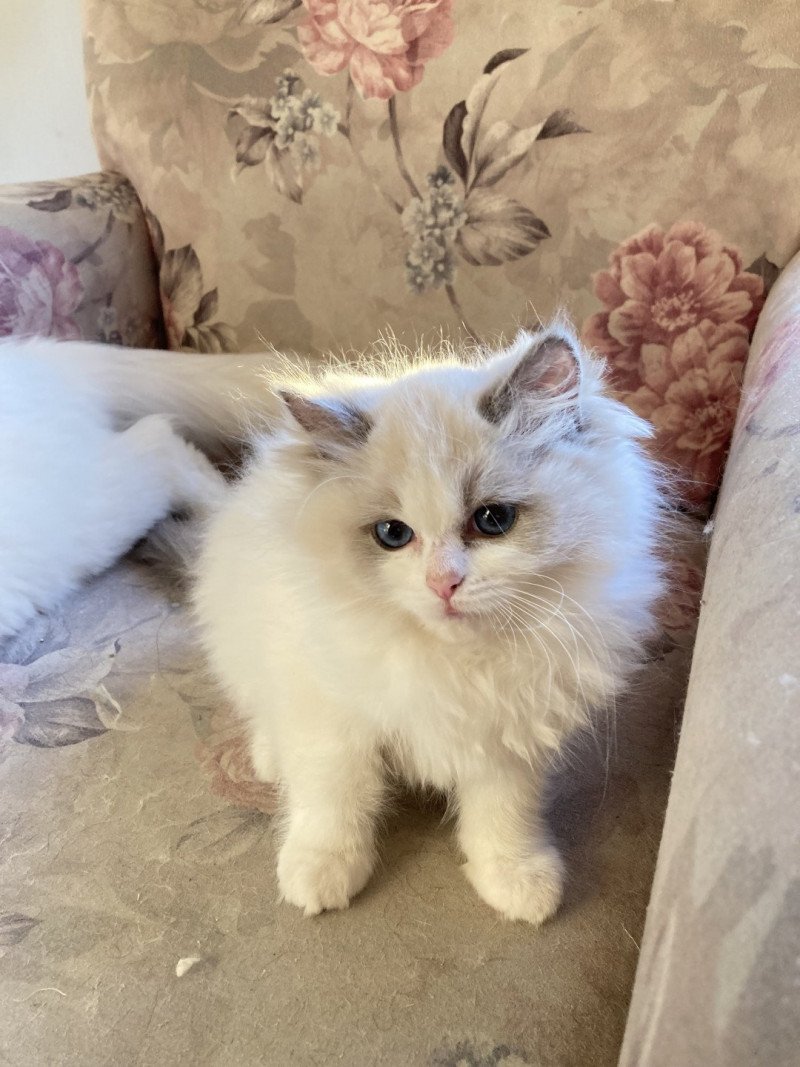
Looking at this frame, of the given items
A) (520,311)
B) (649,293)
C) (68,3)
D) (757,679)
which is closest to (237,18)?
(520,311)

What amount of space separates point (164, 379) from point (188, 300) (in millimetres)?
198

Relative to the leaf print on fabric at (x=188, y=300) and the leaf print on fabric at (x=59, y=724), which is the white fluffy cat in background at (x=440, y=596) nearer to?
the leaf print on fabric at (x=59, y=724)

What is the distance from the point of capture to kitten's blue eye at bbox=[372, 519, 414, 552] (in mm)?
699

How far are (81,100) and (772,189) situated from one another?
5.72 feet

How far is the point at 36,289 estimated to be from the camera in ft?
4.23

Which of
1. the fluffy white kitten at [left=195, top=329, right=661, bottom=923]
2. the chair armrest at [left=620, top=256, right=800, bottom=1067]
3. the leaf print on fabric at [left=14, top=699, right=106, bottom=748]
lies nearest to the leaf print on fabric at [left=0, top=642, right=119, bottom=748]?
the leaf print on fabric at [left=14, top=699, right=106, bottom=748]

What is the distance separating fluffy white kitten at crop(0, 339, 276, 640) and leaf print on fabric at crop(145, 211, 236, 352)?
115mm

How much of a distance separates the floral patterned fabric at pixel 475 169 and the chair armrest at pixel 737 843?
623 millimetres

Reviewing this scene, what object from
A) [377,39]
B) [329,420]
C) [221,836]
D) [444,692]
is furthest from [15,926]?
[377,39]

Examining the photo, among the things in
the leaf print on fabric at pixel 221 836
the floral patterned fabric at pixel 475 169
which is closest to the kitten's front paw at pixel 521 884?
the leaf print on fabric at pixel 221 836

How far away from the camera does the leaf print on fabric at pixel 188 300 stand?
1.39m

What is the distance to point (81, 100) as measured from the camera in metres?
2.00

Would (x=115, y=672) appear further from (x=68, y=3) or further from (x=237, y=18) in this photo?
(x=68, y=3)

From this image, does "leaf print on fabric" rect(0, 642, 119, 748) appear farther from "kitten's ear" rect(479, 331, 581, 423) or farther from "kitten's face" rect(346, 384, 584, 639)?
"kitten's ear" rect(479, 331, 581, 423)
